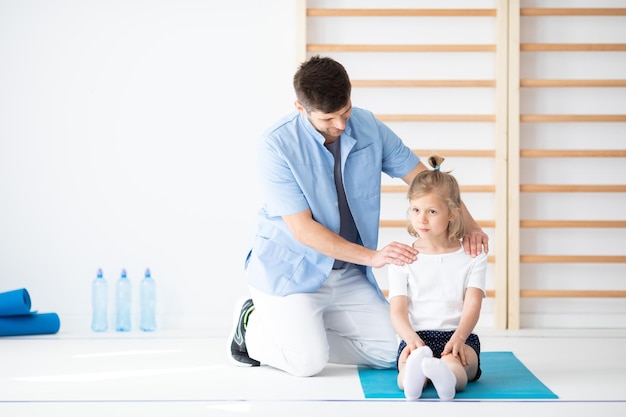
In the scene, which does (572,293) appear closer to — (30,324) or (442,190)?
(442,190)

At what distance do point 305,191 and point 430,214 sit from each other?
1.62 feet

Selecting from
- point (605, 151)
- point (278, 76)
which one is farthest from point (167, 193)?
point (605, 151)

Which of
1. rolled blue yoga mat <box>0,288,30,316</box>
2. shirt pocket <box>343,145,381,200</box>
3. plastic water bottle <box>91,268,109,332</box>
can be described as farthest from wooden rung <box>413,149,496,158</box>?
rolled blue yoga mat <box>0,288,30,316</box>

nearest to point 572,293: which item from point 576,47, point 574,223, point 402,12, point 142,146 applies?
point 574,223

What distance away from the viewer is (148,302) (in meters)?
4.61

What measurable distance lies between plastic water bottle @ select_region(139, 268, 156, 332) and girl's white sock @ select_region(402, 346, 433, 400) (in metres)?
2.18

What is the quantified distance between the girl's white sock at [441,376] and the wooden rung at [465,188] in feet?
6.34

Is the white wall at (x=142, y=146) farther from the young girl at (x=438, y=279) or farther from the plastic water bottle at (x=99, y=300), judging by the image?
the young girl at (x=438, y=279)

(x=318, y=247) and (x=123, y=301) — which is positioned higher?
(x=318, y=247)

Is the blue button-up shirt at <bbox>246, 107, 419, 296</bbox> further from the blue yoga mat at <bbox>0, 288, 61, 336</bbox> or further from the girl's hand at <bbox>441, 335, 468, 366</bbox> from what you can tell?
the blue yoga mat at <bbox>0, 288, 61, 336</bbox>

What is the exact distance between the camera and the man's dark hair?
9.55 ft

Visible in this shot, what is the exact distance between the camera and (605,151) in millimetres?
4547

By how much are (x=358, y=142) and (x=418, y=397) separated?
3.34 ft

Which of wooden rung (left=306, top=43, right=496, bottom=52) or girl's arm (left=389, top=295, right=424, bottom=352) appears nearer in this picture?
girl's arm (left=389, top=295, right=424, bottom=352)
